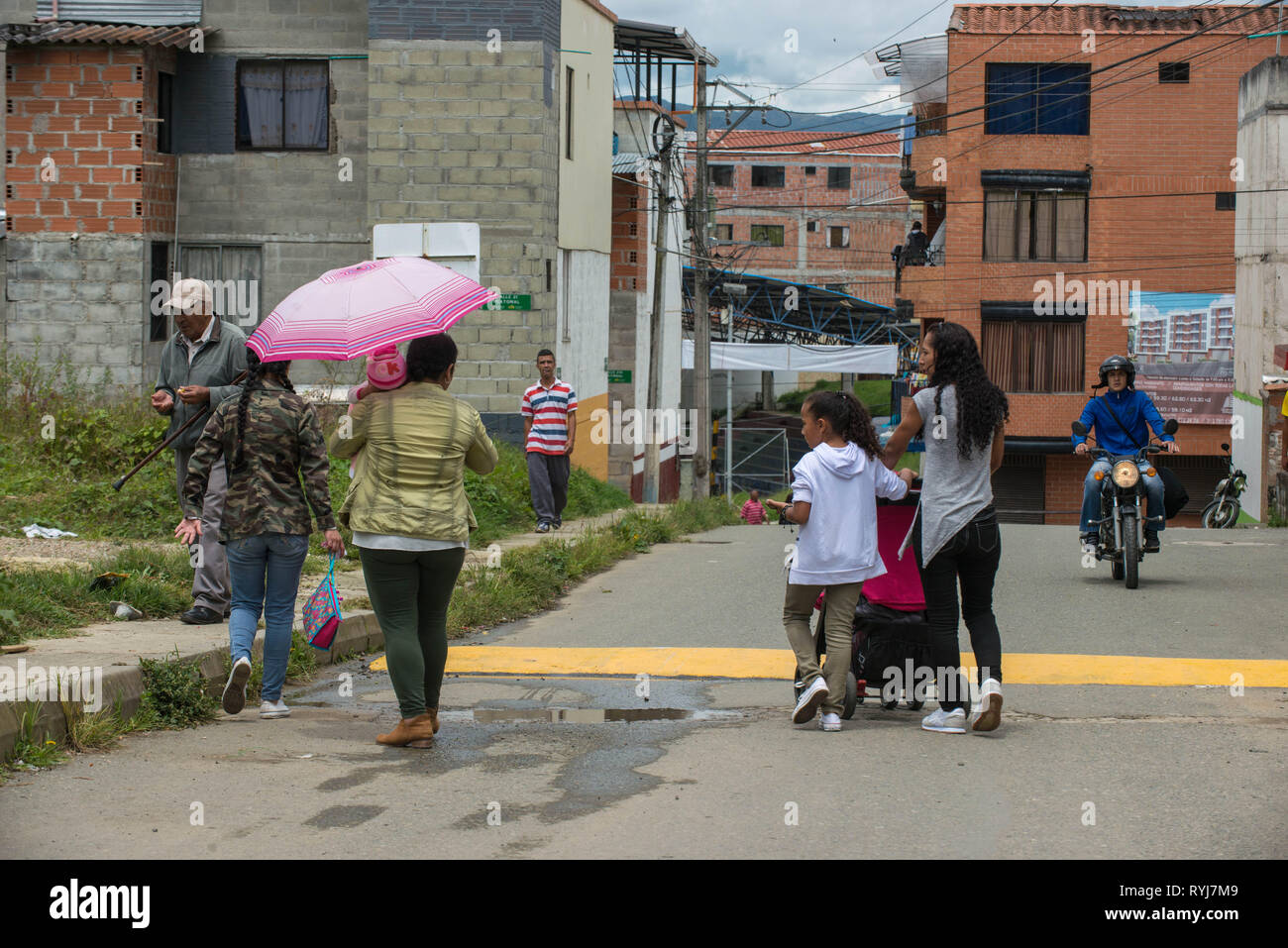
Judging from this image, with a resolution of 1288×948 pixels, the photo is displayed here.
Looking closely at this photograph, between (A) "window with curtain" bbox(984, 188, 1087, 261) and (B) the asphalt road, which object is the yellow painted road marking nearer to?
(B) the asphalt road

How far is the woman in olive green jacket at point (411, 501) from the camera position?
646 centimetres

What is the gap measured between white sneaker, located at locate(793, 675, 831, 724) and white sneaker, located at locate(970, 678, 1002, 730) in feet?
2.35

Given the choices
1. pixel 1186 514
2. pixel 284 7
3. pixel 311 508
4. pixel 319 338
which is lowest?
pixel 1186 514

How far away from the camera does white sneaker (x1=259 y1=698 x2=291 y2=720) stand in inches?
285


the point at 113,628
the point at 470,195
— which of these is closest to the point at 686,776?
the point at 113,628

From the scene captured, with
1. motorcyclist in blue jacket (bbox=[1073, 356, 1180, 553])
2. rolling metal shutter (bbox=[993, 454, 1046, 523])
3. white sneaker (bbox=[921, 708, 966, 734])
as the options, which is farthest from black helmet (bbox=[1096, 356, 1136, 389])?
rolling metal shutter (bbox=[993, 454, 1046, 523])

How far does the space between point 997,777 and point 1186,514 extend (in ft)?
120

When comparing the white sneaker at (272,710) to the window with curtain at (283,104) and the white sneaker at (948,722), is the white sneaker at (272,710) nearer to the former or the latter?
the white sneaker at (948,722)

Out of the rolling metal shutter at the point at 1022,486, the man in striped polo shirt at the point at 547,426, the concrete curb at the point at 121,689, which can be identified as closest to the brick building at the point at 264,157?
the man in striped polo shirt at the point at 547,426

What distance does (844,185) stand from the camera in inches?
2938

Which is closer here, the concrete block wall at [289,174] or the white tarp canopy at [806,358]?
the concrete block wall at [289,174]

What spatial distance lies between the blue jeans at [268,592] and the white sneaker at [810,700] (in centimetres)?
246

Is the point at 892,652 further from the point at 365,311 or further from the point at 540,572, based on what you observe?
the point at 540,572

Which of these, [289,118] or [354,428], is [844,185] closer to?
[289,118]
